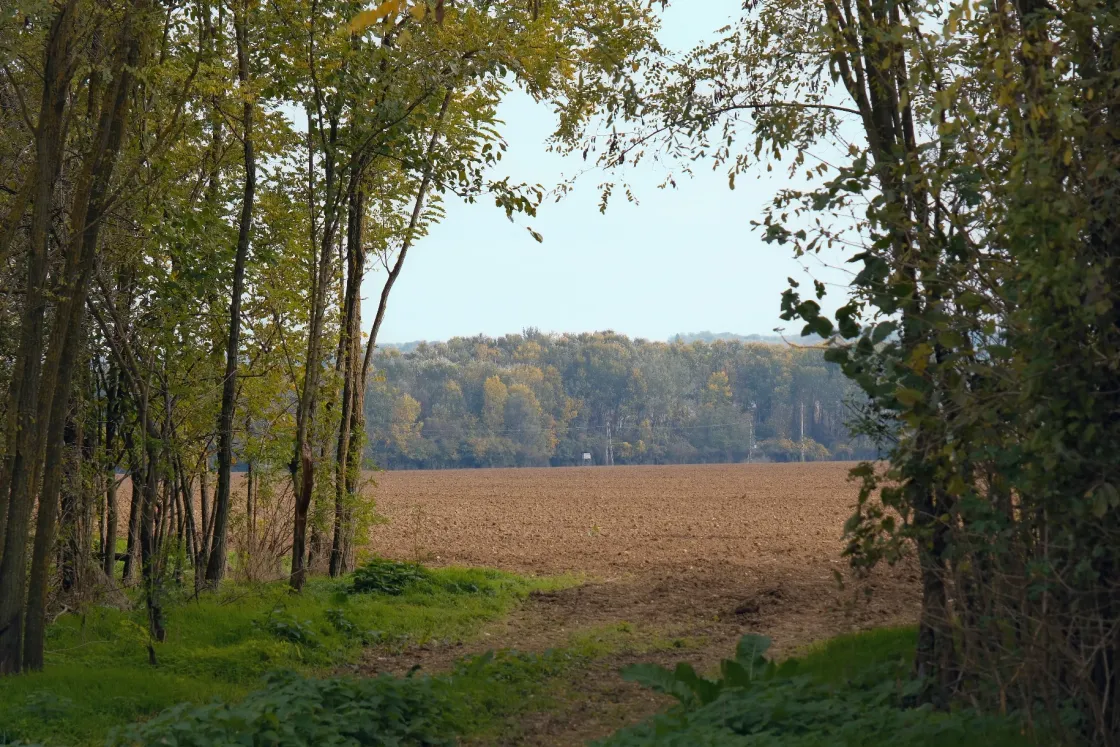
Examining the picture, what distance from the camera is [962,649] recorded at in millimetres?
5754

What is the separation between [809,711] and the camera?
6.05m

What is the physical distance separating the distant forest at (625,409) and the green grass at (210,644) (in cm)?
9211

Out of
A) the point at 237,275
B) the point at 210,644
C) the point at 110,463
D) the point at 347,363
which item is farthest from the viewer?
the point at 347,363

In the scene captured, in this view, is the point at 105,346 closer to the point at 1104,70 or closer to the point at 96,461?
the point at 96,461

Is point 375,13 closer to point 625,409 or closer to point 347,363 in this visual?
point 347,363

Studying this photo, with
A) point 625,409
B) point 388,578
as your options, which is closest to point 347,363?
point 388,578

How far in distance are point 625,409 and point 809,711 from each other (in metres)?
106

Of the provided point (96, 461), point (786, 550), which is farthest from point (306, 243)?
point (786, 550)

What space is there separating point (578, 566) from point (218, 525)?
9.39 meters

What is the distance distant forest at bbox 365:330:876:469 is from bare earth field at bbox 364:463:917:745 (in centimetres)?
6611

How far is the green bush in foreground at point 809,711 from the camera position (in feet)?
17.3

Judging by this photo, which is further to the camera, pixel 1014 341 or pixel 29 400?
pixel 29 400

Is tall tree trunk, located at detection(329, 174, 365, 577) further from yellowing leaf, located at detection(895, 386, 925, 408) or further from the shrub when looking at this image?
yellowing leaf, located at detection(895, 386, 925, 408)

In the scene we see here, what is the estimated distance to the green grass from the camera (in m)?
7.38
